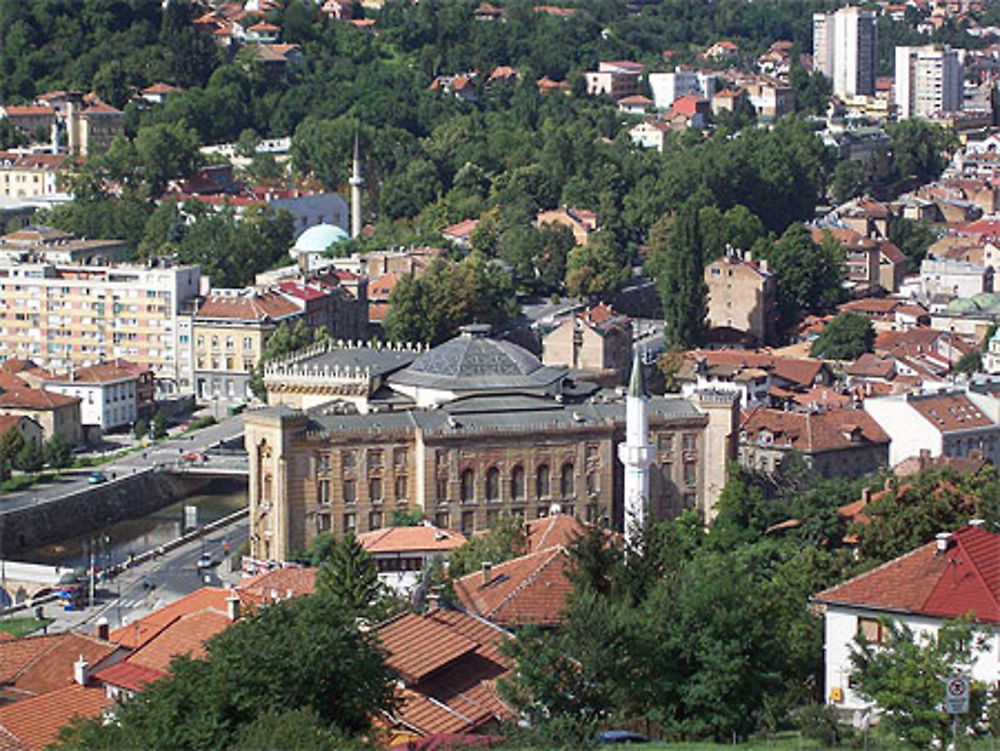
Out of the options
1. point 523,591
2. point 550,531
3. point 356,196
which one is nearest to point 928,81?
point 356,196

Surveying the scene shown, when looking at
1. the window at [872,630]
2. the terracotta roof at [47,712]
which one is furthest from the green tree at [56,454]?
the window at [872,630]

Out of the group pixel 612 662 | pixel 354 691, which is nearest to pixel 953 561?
pixel 612 662

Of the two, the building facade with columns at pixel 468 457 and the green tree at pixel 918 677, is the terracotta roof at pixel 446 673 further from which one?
the building facade with columns at pixel 468 457

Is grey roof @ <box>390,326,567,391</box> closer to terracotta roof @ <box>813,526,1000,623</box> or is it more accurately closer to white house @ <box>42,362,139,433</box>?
white house @ <box>42,362,139,433</box>

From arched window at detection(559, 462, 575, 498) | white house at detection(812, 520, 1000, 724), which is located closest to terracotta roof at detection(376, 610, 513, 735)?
white house at detection(812, 520, 1000, 724)

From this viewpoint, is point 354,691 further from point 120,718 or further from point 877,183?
point 877,183

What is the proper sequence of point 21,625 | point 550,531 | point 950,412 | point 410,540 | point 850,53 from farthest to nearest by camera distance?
1. point 850,53
2. point 950,412
3. point 410,540
4. point 21,625
5. point 550,531

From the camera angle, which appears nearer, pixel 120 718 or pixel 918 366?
pixel 120 718

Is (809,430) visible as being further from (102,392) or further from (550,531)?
(102,392)
